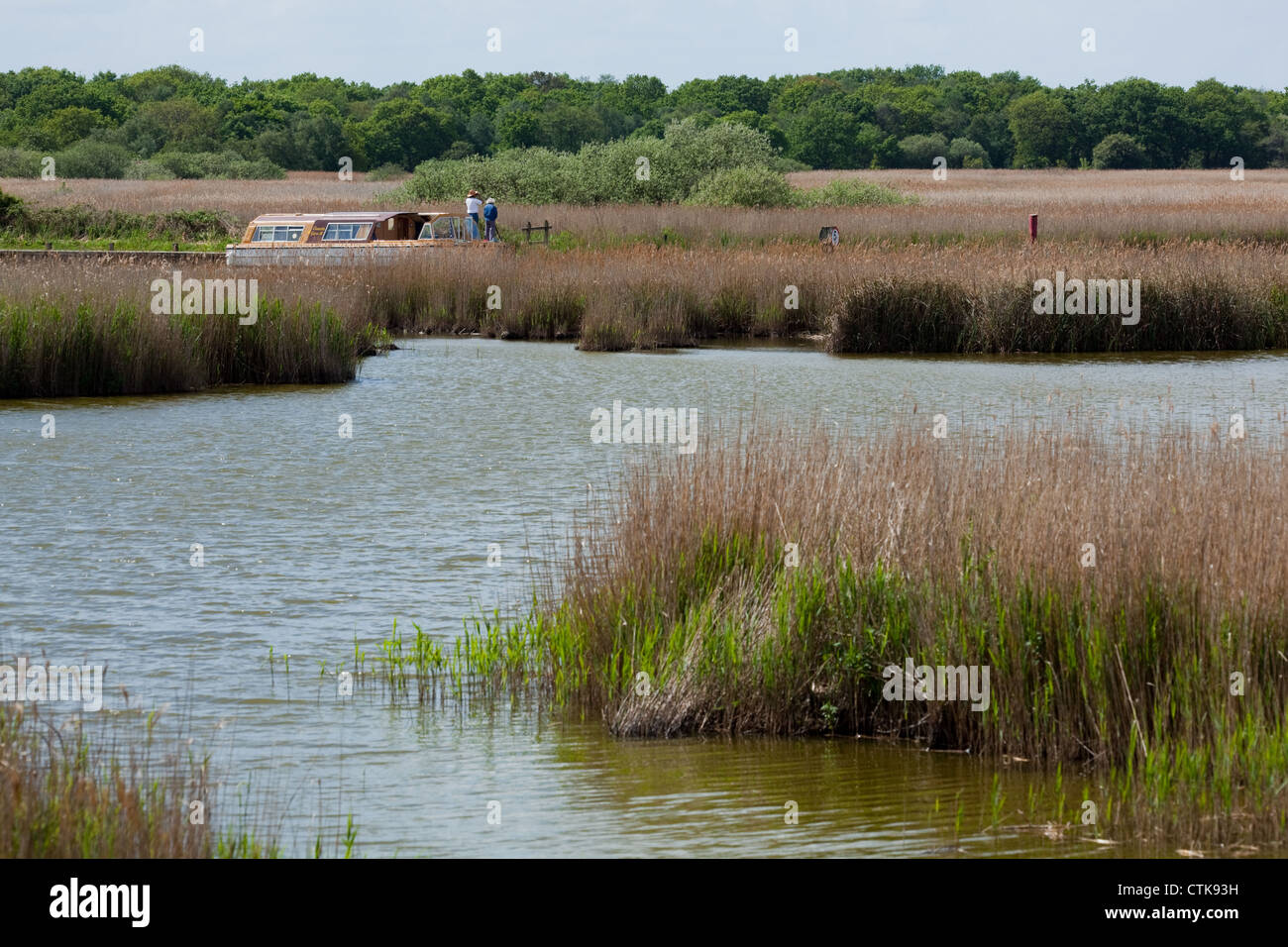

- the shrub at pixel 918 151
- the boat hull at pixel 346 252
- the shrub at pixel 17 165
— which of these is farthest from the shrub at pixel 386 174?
the boat hull at pixel 346 252

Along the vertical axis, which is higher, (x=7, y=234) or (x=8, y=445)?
(x=7, y=234)

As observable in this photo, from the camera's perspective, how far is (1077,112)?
115 metres

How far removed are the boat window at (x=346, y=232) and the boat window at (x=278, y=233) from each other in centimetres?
52

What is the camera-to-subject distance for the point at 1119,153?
10594 centimetres

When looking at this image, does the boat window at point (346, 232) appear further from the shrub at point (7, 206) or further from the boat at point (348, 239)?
the shrub at point (7, 206)

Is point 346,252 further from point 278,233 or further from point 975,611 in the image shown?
point 975,611

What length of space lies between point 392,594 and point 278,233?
22723mm

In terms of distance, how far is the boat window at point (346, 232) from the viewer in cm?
3023

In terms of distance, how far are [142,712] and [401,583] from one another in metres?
2.75

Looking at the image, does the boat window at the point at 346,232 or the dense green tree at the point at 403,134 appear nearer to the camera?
the boat window at the point at 346,232

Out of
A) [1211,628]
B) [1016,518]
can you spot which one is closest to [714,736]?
[1016,518]

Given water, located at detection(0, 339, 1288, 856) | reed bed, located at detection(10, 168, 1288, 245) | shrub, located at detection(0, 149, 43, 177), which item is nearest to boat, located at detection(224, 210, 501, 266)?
reed bed, located at detection(10, 168, 1288, 245)

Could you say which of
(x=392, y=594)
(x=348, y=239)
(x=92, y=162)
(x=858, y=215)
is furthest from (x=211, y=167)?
(x=392, y=594)
